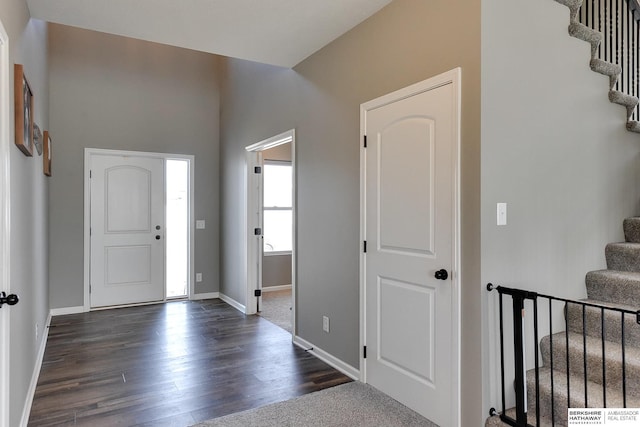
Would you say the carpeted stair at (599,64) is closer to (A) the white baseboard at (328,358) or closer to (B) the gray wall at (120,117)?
(A) the white baseboard at (328,358)

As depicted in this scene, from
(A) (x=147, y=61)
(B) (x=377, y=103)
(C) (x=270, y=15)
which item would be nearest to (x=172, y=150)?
(A) (x=147, y=61)

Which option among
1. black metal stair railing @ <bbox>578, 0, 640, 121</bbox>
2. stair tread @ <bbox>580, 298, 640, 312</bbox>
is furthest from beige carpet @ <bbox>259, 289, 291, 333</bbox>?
black metal stair railing @ <bbox>578, 0, 640, 121</bbox>

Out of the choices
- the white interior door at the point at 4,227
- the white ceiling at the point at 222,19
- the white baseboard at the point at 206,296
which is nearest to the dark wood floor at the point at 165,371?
the white interior door at the point at 4,227

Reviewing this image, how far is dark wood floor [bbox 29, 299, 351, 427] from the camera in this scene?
105 inches

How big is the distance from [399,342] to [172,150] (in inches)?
172

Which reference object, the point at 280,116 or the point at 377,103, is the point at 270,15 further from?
the point at 280,116

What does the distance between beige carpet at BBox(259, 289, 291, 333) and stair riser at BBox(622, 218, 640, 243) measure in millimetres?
3131

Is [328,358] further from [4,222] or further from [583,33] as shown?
[583,33]

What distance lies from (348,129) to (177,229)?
3.63 meters

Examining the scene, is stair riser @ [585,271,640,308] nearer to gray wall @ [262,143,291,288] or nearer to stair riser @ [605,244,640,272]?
stair riser @ [605,244,640,272]

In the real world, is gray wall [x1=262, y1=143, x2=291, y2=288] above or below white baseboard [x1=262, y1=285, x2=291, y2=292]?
above

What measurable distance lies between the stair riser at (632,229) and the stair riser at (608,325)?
0.83 metres

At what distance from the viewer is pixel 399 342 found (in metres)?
2.73

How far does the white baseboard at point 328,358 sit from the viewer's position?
3166 millimetres
